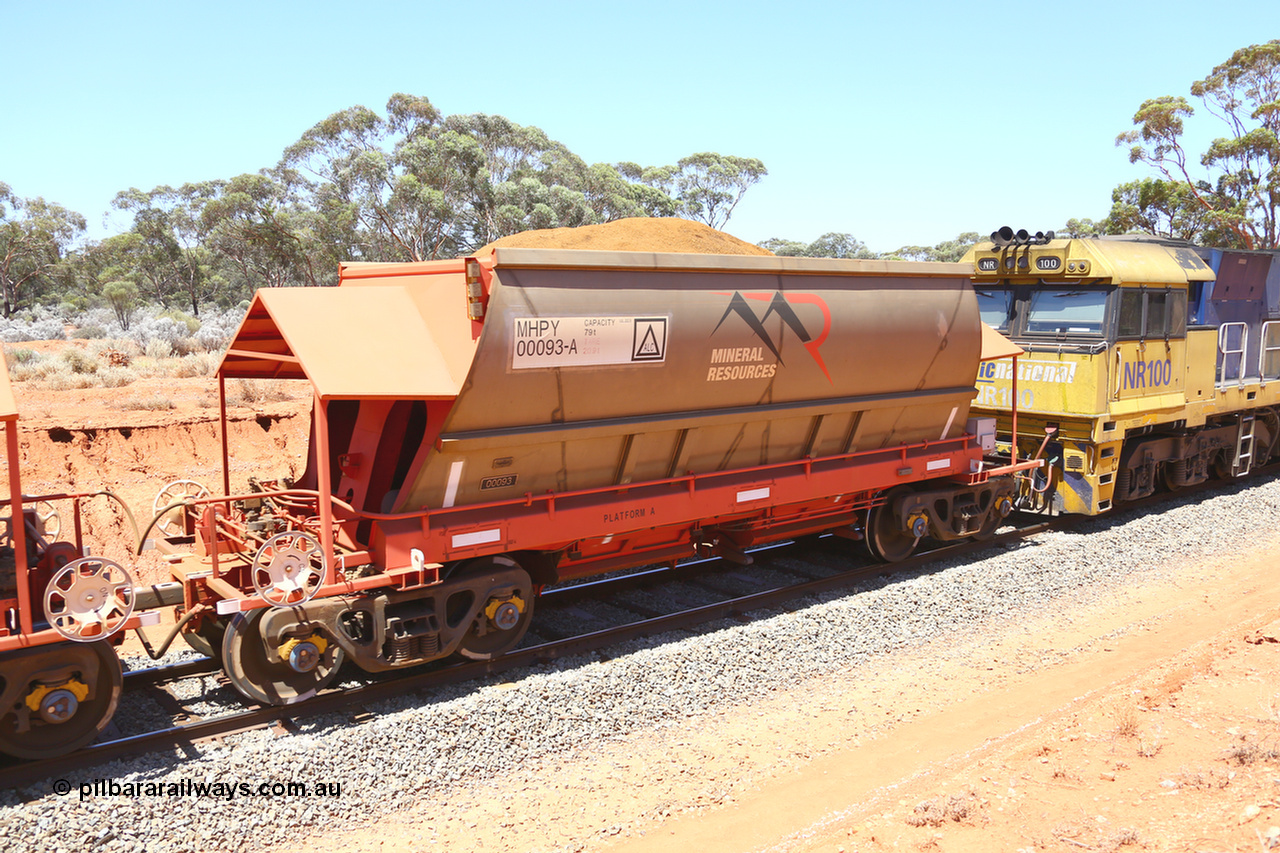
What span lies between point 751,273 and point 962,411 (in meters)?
4.09

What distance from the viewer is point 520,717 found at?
22.9 feet

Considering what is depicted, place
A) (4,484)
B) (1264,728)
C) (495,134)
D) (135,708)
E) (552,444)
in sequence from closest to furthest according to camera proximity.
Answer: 1. (1264,728)
2. (135,708)
3. (552,444)
4. (4,484)
5. (495,134)

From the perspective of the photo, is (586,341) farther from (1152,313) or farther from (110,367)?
(110,367)

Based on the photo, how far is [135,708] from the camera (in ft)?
23.5

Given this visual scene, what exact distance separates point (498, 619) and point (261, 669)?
1.91 metres

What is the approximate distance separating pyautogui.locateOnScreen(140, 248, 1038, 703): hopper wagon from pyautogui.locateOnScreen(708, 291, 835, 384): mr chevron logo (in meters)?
Result: 0.03

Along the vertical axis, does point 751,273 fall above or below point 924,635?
above

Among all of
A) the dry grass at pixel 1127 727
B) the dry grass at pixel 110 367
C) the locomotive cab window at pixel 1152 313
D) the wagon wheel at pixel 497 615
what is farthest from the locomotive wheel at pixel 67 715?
the dry grass at pixel 110 367

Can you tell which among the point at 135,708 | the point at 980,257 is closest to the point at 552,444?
the point at 135,708

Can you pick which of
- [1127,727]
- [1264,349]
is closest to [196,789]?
[1127,727]

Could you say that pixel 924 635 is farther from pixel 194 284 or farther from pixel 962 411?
pixel 194 284

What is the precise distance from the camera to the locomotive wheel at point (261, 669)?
22.5 feet

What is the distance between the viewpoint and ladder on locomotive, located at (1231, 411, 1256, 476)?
15.2m

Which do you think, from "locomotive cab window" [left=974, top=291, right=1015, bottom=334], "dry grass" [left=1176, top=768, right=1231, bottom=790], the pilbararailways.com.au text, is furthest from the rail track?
"dry grass" [left=1176, top=768, right=1231, bottom=790]
